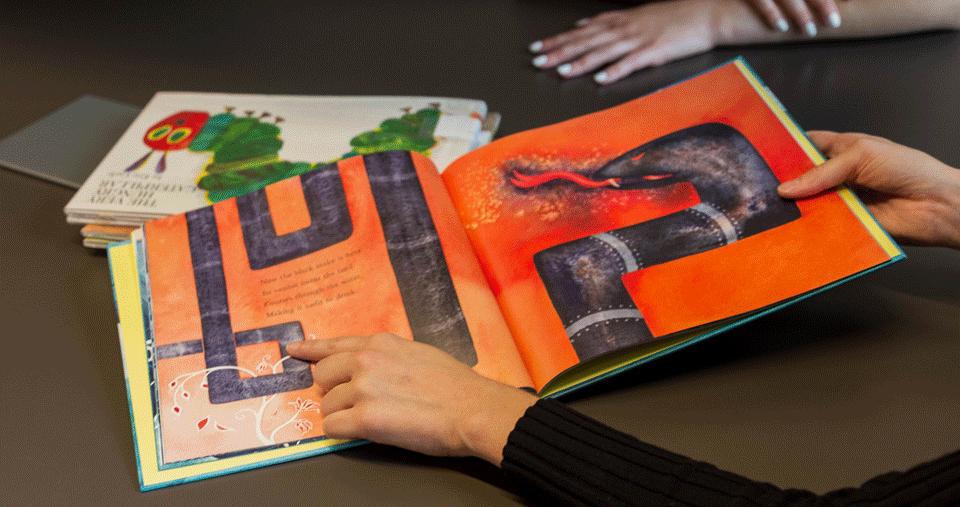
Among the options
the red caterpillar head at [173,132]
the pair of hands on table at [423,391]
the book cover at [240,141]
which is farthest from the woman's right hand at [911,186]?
the red caterpillar head at [173,132]

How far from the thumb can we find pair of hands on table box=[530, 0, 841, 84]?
1.33ft

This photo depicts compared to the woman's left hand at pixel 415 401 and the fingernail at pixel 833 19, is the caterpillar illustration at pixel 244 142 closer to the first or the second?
the woman's left hand at pixel 415 401

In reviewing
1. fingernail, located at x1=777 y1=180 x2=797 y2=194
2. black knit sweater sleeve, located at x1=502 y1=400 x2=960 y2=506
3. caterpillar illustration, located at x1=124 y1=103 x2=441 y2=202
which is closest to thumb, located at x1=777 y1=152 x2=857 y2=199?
fingernail, located at x1=777 y1=180 x2=797 y2=194

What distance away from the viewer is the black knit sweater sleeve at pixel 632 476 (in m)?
0.53

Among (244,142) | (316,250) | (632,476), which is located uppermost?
(244,142)

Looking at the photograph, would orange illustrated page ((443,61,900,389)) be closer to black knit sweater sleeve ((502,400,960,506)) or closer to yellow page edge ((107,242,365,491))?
black knit sweater sleeve ((502,400,960,506))

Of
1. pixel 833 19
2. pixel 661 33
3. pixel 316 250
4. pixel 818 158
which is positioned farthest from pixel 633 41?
pixel 316 250

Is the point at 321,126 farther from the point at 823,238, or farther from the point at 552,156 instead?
the point at 823,238

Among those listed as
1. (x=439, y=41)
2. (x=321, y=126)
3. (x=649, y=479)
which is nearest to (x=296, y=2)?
(x=439, y=41)

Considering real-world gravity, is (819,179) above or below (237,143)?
below

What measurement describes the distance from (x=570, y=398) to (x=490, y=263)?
0.44 ft

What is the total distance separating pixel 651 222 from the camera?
0.72 m

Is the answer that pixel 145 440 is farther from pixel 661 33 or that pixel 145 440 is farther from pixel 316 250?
pixel 661 33

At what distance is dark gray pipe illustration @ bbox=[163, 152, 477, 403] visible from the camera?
2.20 ft
